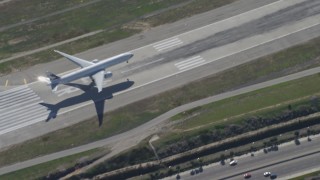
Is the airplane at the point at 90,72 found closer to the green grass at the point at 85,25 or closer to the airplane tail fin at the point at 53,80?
the airplane tail fin at the point at 53,80

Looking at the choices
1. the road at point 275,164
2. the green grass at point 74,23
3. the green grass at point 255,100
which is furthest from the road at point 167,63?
the road at point 275,164

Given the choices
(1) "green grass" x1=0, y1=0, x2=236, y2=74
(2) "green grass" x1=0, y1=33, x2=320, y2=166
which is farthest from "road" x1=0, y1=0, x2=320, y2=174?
(1) "green grass" x1=0, y1=0, x2=236, y2=74

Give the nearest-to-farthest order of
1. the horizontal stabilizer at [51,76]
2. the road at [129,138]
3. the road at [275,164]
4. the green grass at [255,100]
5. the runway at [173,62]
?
the road at [275,164] → the road at [129,138] → the green grass at [255,100] → the runway at [173,62] → the horizontal stabilizer at [51,76]

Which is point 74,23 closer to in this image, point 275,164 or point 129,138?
point 129,138

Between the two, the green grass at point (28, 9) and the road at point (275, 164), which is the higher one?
the green grass at point (28, 9)

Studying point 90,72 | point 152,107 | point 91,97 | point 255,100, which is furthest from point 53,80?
point 255,100

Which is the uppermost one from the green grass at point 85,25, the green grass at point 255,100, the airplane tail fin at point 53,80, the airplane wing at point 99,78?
the green grass at point 85,25

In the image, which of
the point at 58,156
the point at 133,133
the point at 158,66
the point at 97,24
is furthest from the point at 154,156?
the point at 97,24
